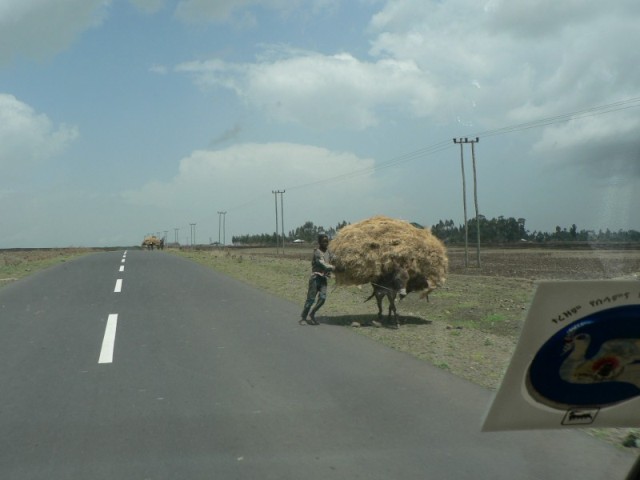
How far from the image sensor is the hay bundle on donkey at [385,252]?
1324 cm

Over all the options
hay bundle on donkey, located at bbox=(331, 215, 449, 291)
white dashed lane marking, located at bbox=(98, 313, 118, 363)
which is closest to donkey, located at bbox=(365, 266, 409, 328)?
hay bundle on donkey, located at bbox=(331, 215, 449, 291)

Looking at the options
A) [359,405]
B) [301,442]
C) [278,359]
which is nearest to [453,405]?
[359,405]

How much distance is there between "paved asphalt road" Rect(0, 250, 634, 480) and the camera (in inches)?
211

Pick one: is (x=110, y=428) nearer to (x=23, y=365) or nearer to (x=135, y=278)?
(x=23, y=365)

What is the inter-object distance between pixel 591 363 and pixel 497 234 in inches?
2415

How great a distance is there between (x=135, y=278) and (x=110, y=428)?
19383mm

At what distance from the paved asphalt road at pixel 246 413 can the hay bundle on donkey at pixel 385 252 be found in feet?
4.14

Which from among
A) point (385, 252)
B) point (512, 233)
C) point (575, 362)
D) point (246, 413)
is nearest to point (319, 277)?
point (385, 252)

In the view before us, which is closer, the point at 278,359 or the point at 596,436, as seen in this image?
the point at 596,436

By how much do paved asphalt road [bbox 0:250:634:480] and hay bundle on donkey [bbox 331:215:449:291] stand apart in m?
1.26

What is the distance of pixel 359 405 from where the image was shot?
286 inches

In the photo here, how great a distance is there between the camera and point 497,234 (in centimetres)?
6225

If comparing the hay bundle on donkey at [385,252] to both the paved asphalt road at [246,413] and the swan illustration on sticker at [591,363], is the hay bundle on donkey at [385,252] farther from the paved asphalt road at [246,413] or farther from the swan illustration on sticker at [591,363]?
the swan illustration on sticker at [591,363]

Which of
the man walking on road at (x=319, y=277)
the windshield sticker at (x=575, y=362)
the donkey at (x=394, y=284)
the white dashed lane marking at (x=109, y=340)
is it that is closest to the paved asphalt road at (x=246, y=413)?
the white dashed lane marking at (x=109, y=340)
